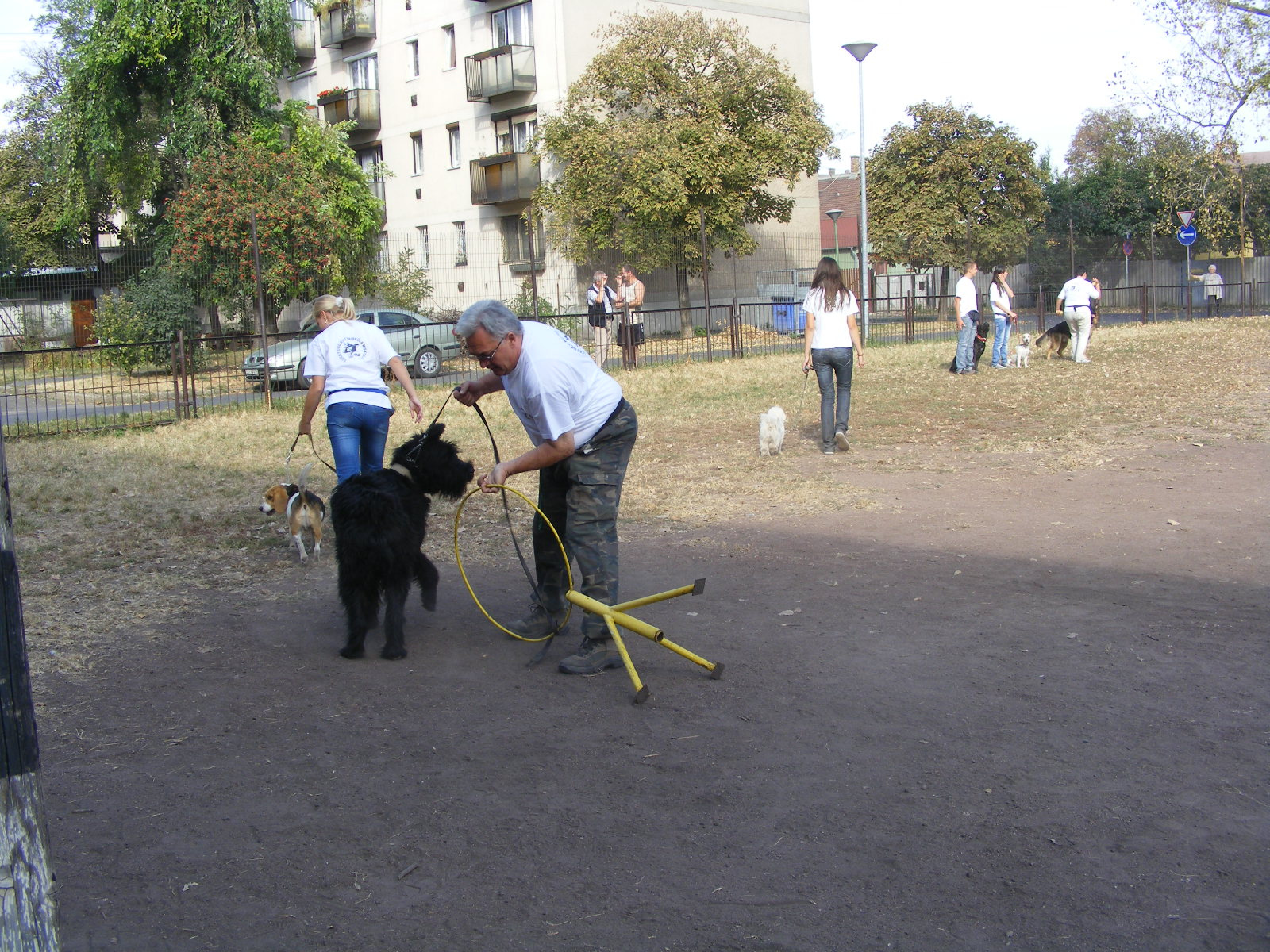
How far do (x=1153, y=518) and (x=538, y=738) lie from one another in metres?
5.15

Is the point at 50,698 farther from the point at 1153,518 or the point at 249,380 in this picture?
the point at 249,380

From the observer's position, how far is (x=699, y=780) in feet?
12.4

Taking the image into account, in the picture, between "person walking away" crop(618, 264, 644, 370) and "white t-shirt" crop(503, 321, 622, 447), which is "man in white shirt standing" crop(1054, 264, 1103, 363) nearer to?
"person walking away" crop(618, 264, 644, 370)

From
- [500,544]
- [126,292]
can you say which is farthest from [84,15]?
[500,544]

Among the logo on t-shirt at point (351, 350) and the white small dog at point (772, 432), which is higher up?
the logo on t-shirt at point (351, 350)

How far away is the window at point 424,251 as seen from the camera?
24.5m

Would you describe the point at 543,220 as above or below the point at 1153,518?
above

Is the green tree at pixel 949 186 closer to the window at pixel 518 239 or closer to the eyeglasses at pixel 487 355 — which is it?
the window at pixel 518 239

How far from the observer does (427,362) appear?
1853 cm

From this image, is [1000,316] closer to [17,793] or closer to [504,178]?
[17,793]

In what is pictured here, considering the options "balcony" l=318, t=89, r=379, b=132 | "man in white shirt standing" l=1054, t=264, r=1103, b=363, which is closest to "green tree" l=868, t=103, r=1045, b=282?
"balcony" l=318, t=89, r=379, b=132

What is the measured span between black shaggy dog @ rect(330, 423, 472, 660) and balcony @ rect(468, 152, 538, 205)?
2748 centimetres

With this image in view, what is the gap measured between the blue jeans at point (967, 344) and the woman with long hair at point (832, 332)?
7337 mm

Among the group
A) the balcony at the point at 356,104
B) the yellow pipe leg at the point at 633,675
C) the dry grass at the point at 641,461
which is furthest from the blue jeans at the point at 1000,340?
the balcony at the point at 356,104
